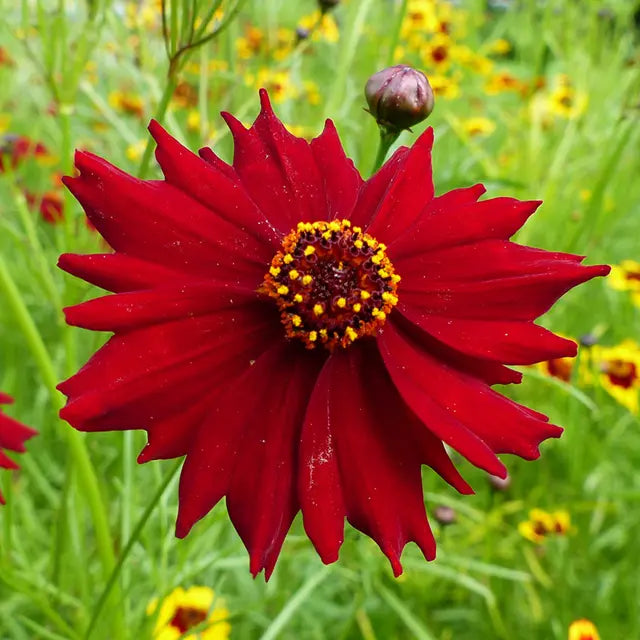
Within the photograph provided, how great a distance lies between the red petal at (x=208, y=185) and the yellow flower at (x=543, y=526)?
0.78m

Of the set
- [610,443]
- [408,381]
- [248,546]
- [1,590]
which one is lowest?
[1,590]

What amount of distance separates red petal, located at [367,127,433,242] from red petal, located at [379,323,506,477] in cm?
7

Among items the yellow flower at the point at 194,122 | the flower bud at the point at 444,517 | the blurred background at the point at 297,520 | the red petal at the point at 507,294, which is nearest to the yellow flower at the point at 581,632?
the blurred background at the point at 297,520

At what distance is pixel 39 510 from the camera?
49.1 inches

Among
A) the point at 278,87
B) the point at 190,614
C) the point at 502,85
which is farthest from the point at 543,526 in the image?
the point at 502,85

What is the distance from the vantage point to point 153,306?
44cm

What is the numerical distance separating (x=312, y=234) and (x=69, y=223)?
12.8 inches

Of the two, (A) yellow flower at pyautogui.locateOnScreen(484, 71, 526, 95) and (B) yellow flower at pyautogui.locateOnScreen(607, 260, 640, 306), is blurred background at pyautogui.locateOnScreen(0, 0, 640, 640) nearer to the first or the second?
(B) yellow flower at pyautogui.locateOnScreen(607, 260, 640, 306)

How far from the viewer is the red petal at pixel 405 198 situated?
53 cm

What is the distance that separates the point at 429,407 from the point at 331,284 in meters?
0.12

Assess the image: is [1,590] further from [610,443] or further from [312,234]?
[610,443]

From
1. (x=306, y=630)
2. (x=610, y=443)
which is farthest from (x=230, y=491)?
(x=610, y=443)

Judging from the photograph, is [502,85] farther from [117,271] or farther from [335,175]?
[117,271]

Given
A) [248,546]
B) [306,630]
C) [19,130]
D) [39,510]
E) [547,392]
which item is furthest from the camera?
[19,130]
